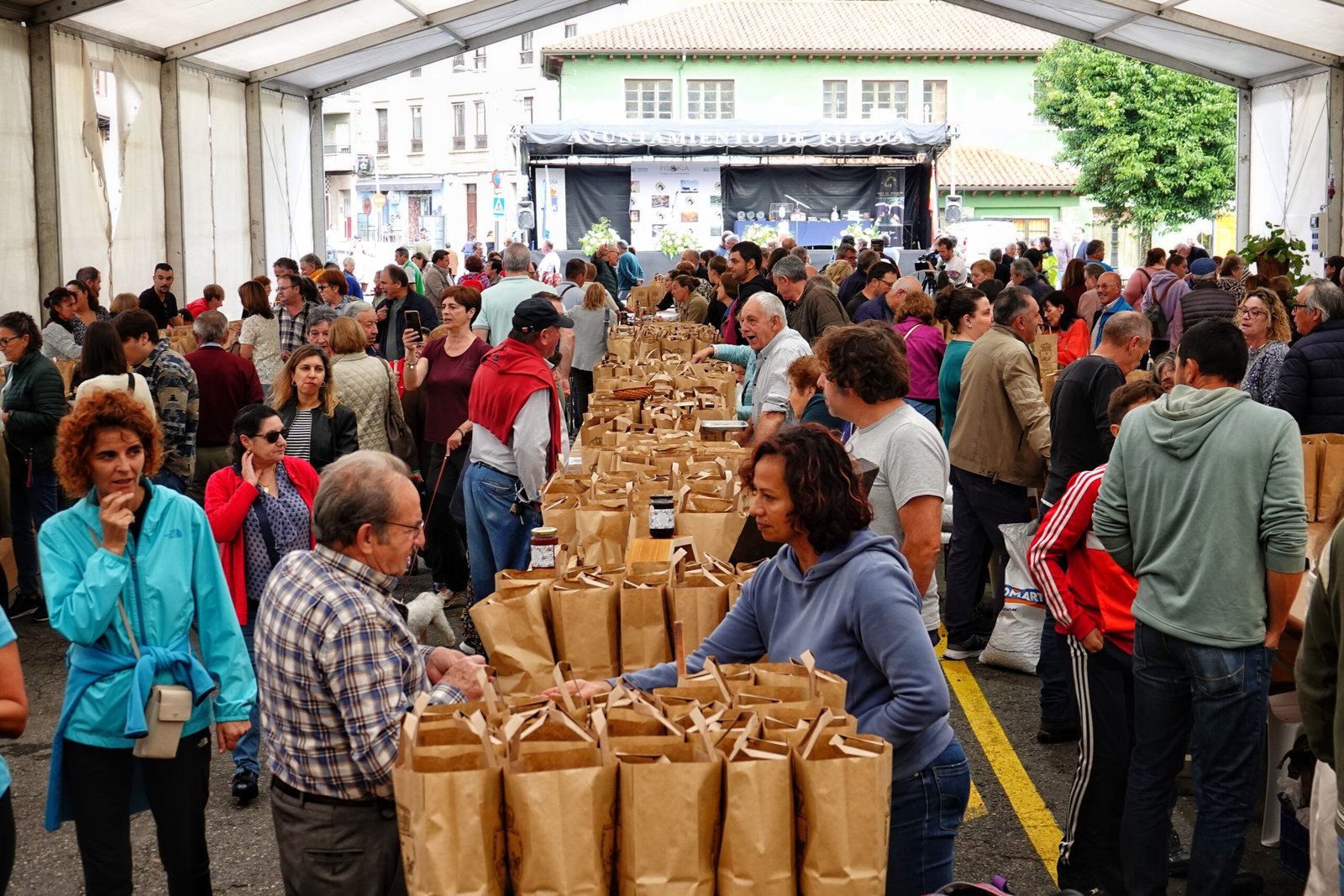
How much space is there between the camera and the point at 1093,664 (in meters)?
4.50

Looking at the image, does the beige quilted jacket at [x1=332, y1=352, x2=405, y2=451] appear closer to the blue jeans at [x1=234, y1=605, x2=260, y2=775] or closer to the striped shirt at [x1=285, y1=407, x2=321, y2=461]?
the striped shirt at [x1=285, y1=407, x2=321, y2=461]

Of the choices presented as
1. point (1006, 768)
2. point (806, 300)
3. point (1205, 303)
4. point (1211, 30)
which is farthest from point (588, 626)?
point (1211, 30)

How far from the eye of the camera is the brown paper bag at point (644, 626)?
378cm

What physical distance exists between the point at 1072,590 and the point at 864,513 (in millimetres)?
1624

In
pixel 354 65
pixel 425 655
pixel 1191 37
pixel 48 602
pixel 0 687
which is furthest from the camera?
pixel 354 65

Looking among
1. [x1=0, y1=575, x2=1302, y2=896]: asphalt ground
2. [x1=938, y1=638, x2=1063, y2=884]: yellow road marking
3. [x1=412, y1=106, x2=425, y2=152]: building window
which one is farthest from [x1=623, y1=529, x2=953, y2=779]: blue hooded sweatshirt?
[x1=412, y1=106, x2=425, y2=152]: building window

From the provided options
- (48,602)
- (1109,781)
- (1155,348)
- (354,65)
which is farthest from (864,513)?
(354,65)

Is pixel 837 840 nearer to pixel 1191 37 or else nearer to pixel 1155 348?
pixel 1155 348

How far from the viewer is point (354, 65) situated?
20.8 m

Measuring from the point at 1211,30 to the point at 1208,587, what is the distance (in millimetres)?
15417

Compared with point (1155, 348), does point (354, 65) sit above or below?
above

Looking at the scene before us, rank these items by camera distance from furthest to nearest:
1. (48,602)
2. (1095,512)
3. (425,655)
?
(1095,512) < (48,602) < (425,655)

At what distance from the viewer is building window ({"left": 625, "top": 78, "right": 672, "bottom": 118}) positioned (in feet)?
177

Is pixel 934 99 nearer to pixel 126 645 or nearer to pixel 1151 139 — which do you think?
pixel 1151 139
